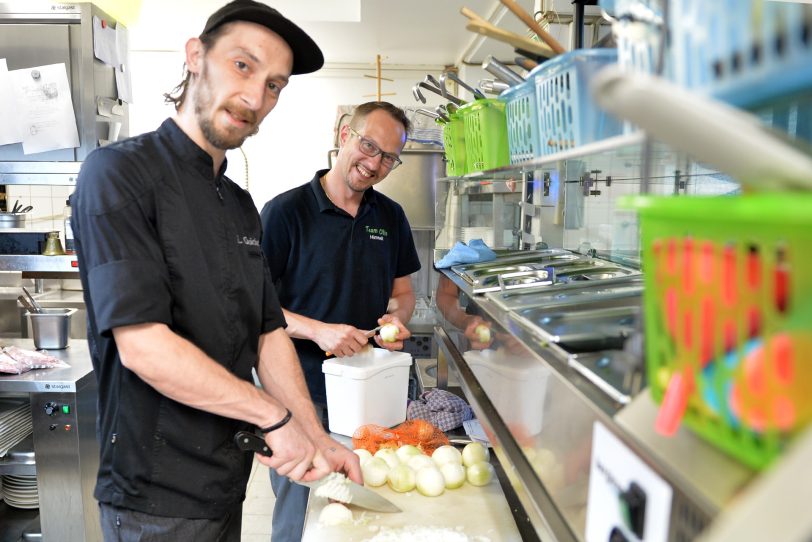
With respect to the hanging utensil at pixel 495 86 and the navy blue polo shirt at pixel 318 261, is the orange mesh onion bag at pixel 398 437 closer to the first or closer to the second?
the navy blue polo shirt at pixel 318 261

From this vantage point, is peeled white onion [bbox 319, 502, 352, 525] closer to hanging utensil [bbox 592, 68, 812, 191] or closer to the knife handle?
the knife handle

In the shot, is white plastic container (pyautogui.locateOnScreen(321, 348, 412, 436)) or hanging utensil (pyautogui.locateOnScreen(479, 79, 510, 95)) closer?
hanging utensil (pyautogui.locateOnScreen(479, 79, 510, 95))

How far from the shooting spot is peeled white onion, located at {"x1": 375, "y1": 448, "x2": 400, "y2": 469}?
5.86 feet

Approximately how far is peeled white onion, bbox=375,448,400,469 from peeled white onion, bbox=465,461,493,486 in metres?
0.20

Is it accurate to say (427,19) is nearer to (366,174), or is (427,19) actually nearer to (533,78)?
(366,174)

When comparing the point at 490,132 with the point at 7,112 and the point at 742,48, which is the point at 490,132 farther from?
the point at 7,112

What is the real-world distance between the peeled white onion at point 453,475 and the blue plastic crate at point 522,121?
0.85 metres

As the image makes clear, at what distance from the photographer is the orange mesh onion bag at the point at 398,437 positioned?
6.37 feet

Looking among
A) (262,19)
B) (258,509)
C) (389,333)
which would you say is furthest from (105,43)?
→ (258,509)

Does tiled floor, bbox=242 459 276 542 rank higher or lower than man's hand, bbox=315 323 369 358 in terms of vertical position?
lower

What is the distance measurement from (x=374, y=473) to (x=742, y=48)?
1.45 meters

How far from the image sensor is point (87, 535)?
2727 mm

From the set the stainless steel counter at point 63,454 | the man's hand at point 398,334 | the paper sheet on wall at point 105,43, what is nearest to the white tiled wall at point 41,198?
the paper sheet on wall at point 105,43

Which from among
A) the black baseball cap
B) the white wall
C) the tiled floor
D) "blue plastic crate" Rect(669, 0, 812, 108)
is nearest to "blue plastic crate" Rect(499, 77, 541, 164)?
"blue plastic crate" Rect(669, 0, 812, 108)
